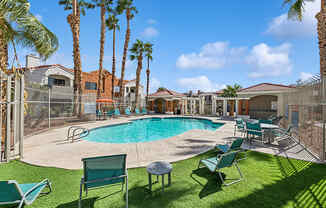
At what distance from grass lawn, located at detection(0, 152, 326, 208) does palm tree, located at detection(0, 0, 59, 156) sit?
9.17ft

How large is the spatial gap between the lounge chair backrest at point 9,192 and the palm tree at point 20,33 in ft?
11.8

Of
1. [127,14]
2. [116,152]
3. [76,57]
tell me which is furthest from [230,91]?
[116,152]

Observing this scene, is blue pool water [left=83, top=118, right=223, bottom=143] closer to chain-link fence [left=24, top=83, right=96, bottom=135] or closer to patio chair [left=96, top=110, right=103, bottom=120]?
chain-link fence [left=24, top=83, right=96, bottom=135]

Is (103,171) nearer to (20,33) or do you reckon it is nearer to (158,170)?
(158,170)

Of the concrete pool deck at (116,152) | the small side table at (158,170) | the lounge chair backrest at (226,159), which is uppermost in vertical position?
the lounge chair backrest at (226,159)

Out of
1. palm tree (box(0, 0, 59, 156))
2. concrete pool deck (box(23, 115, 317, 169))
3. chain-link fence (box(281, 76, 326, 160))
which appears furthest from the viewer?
palm tree (box(0, 0, 59, 156))

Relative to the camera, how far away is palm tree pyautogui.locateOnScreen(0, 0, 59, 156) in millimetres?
5004

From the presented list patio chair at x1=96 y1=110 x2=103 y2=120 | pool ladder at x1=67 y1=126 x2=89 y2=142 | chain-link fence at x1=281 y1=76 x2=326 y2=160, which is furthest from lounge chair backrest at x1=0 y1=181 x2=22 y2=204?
patio chair at x1=96 y1=110 x2=103 y2=120

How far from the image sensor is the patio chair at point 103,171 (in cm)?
252

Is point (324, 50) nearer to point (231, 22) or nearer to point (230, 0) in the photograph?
point (230, 0)

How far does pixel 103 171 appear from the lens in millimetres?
2643

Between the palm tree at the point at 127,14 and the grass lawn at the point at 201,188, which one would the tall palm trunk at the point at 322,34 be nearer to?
the grass lawn at the point at 201,188

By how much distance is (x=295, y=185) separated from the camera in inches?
131

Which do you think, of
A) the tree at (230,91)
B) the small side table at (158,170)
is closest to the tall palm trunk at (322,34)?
the small side table at (158,170)
